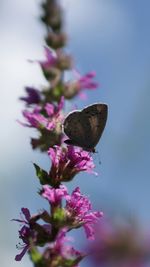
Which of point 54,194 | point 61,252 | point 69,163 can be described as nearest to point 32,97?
point 69,163

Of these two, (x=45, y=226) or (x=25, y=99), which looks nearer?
(x=45, y=226)

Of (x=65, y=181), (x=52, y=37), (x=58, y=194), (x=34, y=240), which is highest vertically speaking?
(x=52, y=37)

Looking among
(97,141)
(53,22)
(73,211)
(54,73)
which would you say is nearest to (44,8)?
(53,22)

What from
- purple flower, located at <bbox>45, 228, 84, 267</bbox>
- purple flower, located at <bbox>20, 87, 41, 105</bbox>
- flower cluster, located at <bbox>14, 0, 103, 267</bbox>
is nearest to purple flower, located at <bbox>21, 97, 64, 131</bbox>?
flower cluster, located at <bbox>14, 0, 103, 267</bbox>

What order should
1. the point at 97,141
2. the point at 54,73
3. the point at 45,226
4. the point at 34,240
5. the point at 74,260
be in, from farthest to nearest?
the point at 54,73 → the point at 97,141 → the point at 45,226 → the point at 34,240 → the point at 74,260

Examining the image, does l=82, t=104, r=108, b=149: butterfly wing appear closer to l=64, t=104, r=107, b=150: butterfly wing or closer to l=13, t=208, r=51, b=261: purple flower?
l=64, t=104, r=107, b=150: butterfly wing

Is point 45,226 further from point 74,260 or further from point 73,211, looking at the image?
point 74,260

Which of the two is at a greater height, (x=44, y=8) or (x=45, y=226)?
(x=44, y=8)
